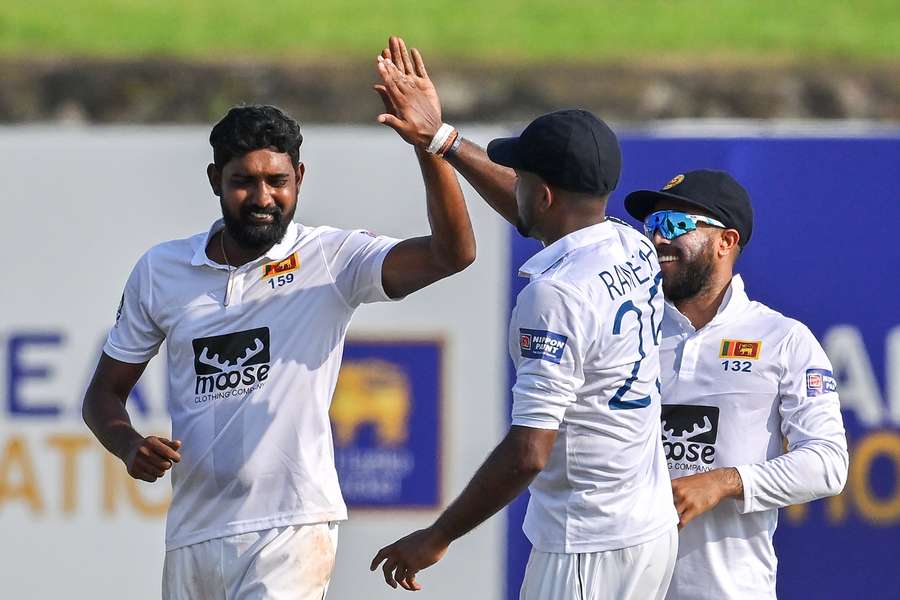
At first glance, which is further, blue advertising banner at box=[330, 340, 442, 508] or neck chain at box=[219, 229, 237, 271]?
blue advertising banner at box=[330, 340, 442, 508]

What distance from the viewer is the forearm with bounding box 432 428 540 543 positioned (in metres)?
2.96

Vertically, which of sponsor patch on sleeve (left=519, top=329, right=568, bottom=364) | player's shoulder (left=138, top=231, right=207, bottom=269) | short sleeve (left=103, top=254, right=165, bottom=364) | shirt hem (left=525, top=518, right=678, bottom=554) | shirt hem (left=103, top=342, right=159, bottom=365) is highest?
player's shoulder (left=138, top=231, right=207, bottom=269)

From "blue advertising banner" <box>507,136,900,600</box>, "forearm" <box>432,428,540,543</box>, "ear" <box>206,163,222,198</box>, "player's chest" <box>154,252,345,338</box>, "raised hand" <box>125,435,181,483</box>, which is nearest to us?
"forearm" <box>432,428,540,543</box>

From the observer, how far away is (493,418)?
5492 mm

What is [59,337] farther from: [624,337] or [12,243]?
[624,337]

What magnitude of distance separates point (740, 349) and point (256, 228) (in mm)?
1389

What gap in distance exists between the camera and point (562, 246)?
3.15 metres

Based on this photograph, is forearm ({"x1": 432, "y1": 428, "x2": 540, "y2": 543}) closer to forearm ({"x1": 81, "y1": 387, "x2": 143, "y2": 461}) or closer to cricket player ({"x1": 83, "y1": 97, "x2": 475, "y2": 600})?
cricket player ({"x1": 83, "y1": 97, "x2": 475, "y2": 600})

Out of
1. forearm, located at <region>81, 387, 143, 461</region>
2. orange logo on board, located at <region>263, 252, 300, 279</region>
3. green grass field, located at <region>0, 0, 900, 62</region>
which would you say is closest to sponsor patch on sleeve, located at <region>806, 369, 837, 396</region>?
orange logo on board, located at <region>263, 252, 300, 279</region>

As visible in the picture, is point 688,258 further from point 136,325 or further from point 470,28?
point 470,28

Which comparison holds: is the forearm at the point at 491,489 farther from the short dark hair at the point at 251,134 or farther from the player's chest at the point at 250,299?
the short dark hair at the point at 251,134

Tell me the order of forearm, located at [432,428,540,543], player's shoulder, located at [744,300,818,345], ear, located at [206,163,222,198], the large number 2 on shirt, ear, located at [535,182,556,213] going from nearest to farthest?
forearm, located at [432,428,540,543] → the large number 2 on shirt → ear, located at [535,182,556,213] → ear, located at [206,163,222,198] → player's shoulder, located at [744,300,818,345]

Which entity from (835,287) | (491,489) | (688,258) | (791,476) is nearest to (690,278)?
(688,258)

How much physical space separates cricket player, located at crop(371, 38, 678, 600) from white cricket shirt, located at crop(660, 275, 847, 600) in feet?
1.34
